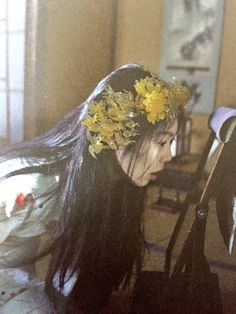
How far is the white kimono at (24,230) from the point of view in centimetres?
66

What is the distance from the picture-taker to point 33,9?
2.12ft

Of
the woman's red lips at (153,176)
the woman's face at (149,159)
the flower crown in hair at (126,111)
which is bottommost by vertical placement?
the woman's red lips at (153,176)

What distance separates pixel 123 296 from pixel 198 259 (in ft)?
0.38

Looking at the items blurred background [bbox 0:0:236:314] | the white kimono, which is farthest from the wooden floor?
the white kimono

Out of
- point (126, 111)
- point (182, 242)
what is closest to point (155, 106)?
point (126, 111)

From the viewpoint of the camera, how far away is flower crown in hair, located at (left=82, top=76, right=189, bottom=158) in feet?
2.04

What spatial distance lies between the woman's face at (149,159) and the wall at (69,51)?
100mm

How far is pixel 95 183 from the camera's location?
0.66 m

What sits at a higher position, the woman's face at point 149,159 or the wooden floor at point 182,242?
the woman's face at point 149,159

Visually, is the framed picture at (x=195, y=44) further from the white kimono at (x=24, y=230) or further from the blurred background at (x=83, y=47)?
the white kimono at (x=24, y=230)

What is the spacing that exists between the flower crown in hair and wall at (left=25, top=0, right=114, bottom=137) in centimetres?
4

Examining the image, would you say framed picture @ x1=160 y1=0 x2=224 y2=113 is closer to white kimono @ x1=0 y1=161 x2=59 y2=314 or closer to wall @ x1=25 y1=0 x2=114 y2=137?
wall @ x1=25 y1=0 x2=114 y2=137

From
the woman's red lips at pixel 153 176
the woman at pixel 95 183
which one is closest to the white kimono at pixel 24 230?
the woman at pixel 95 183

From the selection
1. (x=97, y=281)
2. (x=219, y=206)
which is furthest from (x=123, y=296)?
(x=219, y=206)
